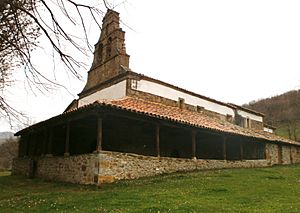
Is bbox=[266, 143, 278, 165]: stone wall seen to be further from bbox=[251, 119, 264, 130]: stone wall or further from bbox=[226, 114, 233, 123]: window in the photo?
bbox=[251, 119, 264, 130]: stone wall

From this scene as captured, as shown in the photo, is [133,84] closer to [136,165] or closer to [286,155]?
[136,165]

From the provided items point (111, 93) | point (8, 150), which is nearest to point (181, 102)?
point (111, 93)

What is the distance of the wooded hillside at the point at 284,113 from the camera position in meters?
53.7

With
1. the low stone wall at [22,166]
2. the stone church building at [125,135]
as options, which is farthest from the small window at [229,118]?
the low stone wall at [22,166]

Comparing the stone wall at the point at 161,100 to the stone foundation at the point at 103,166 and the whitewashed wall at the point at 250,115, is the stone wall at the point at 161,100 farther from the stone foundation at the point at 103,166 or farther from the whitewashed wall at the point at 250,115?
the stone foundation at the point at 103,166

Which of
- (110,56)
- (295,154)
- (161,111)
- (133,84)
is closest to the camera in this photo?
(161,111)

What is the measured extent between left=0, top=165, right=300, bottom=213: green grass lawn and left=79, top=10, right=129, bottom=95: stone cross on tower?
9.60 meters

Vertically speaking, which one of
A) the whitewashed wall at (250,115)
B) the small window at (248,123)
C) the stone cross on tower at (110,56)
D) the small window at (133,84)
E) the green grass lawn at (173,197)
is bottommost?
the green grass lawn at (173,197)

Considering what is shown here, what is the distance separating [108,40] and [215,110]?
11.3 m

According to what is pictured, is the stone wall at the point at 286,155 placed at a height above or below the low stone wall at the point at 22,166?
above

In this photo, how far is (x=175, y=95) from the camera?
79.7 feet

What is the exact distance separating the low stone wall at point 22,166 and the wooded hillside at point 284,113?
42.6 m

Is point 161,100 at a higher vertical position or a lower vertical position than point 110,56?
lower

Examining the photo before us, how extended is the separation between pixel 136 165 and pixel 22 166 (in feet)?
31.9
